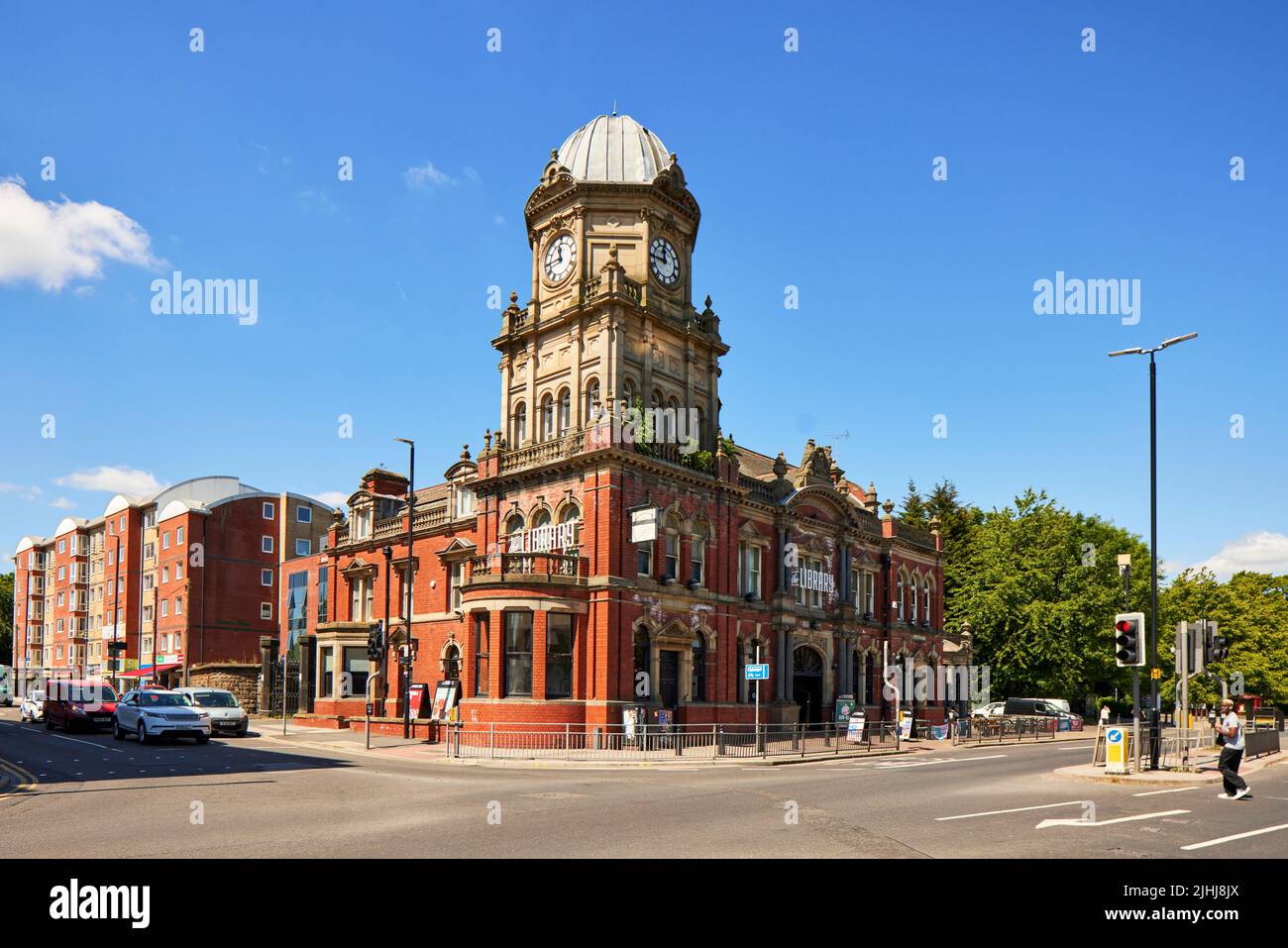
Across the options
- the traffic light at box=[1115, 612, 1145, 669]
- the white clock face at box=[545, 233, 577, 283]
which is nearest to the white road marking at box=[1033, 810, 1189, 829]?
the traffic light at box=[1115, 612, 1145, 669]

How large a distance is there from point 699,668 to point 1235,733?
23.6m

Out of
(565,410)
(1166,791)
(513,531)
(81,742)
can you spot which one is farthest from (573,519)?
(1166,791)

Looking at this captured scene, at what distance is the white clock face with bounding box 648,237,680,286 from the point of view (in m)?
43.4

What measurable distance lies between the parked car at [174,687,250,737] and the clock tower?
15.4 m

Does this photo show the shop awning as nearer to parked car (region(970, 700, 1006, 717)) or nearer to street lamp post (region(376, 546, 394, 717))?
street lamp post (region(376, 546, 394, 717))

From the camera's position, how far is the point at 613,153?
144 feet

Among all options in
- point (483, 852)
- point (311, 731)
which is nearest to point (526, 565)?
point (311, 731)

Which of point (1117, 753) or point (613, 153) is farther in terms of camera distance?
point (613, 153)

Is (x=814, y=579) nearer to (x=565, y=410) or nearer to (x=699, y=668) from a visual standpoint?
(x=699, y=668)

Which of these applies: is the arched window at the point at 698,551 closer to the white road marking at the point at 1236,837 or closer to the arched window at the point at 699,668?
the arched window at the point at 699,668

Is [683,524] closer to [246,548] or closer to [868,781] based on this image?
[868,781]

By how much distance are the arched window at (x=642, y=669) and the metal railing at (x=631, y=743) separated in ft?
6.62
